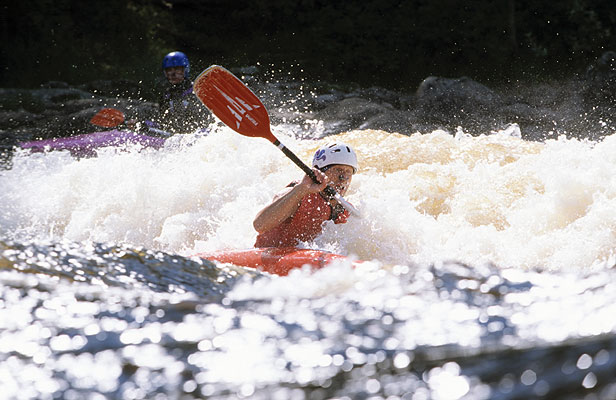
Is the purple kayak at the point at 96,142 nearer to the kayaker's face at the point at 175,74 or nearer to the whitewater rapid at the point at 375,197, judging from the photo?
the whitewater rapid at the point at 375,197

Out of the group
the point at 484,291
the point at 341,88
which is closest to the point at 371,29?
the point at 341,88

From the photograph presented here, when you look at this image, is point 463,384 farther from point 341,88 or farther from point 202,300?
point 341,88

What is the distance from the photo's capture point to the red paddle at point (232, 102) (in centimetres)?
460

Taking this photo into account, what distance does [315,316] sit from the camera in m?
1.92

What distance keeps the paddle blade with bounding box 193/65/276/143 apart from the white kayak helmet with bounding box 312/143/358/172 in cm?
53

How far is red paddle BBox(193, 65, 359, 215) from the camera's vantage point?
15.1 feet

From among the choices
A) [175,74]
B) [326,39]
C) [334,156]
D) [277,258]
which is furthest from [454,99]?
[277,258]

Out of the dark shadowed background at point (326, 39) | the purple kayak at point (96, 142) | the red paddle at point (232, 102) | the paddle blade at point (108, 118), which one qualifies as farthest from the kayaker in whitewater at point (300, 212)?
the dark shadowed background at point (326, 39)

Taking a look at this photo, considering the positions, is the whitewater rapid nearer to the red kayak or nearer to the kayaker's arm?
the kayaker's arm

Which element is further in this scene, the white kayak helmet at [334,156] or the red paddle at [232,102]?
the red paddle at [232,102]

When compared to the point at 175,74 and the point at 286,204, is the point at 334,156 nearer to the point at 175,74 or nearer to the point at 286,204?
the point at 286,204

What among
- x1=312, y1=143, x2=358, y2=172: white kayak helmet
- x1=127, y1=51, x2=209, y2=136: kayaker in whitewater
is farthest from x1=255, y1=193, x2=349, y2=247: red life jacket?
x1=127, y1=51, x2=209, y2=136: kayaker in whitewater

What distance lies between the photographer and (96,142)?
724cm

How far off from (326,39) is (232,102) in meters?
9.73
